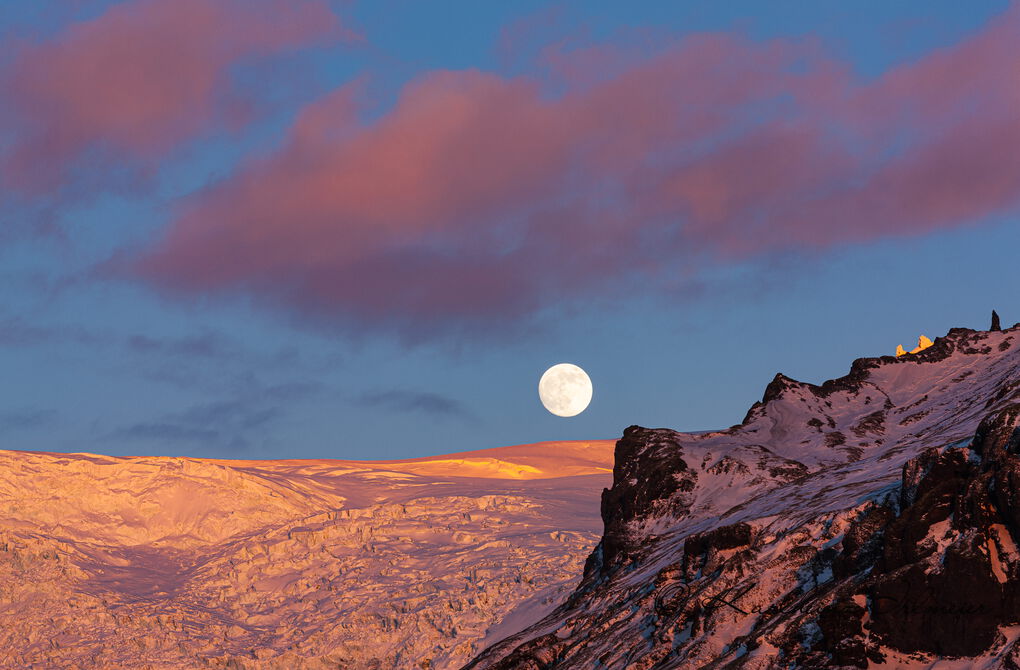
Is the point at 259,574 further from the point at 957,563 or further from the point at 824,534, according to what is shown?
the point at 957,563

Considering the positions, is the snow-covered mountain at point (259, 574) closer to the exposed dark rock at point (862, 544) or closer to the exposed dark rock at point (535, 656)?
the exposed dark rock at point (535, 656)

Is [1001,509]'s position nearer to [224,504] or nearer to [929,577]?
[929,577]

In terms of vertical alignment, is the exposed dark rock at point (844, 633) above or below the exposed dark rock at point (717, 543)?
below

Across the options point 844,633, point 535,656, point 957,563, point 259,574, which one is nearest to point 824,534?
point 844,633

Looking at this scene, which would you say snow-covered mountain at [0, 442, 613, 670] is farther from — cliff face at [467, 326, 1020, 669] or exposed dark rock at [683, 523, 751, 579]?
exposed dark rock at [683, 523, 751, 579]

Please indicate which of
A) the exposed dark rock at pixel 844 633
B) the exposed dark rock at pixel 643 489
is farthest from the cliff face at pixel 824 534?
the exposed dark rock at pixel 643 489

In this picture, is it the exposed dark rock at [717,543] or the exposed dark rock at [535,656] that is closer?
the exposed dark rock at [717,543]

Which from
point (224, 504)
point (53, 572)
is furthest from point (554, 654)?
point (224, 504)
